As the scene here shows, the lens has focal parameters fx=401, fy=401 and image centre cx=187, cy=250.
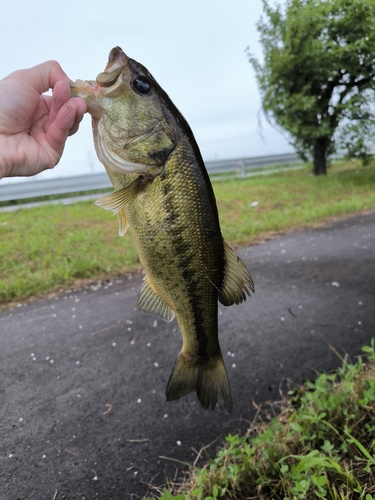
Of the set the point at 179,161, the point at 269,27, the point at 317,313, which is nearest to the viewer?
the point at 179,161

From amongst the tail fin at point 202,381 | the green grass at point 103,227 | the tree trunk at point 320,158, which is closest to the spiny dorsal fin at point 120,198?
the tail fin at point 202,381

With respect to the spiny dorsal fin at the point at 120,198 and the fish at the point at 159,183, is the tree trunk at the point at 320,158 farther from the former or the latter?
the spiny dorsal fin at the point at 120,198

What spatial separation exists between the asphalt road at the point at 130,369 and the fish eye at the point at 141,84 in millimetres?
1302

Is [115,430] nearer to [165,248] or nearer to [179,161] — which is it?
[165,248]

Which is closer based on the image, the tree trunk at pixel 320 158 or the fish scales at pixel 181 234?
the fish scales at pixel 181 234

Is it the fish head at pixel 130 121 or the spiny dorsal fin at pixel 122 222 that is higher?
the fish head at pixel 130 121

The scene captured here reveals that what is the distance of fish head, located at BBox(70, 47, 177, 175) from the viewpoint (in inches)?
54.2

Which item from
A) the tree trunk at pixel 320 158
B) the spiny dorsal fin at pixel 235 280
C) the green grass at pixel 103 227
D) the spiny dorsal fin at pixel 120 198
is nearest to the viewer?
the spiny dorsal fin at pixel 120 198

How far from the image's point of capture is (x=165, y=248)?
140 centimetres

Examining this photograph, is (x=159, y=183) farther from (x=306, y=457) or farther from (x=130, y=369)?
(x=130, y=369)

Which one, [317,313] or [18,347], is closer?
[18,347]

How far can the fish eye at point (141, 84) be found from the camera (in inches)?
54.5

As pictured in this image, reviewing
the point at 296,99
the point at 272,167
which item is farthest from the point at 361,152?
the point at 272,167

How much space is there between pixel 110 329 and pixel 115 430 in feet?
4.07
